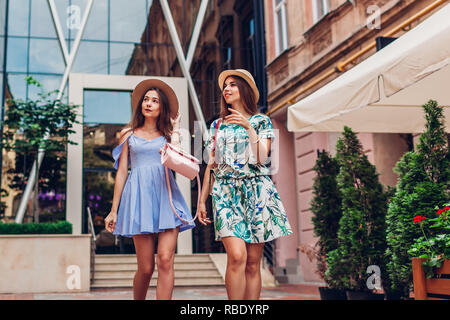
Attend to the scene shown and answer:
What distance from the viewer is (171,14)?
1778 centimetres

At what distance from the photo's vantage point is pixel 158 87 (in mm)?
4555

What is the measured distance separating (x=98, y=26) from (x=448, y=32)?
45.6 ft

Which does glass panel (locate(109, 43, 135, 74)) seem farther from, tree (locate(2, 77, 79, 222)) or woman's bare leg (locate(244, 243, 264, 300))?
woman's bare leg (locate(244, 243, 264, 300))

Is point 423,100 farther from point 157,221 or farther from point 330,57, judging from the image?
point 330,57

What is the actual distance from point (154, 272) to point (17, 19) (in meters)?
8.37

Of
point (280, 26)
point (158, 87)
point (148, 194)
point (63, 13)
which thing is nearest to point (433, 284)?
point (148, 194)

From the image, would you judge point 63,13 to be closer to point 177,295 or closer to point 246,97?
point 177,295

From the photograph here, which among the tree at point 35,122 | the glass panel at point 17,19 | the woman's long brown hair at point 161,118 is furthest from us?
the glass panel at point 17,19

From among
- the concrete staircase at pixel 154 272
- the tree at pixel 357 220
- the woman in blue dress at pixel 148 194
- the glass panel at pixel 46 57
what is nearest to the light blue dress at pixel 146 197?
the woman in blue dress at pixel 148 194

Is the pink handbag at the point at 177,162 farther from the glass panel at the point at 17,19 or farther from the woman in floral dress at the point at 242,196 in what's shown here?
the glass panel at the point at 17,19

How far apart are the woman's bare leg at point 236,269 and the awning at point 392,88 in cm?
216

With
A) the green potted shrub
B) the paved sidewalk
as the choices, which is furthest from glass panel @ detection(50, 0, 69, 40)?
the green potted shrub

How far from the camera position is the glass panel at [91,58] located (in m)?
16.7

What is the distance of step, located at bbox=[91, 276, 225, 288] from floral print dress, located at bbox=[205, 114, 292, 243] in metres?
8.64
